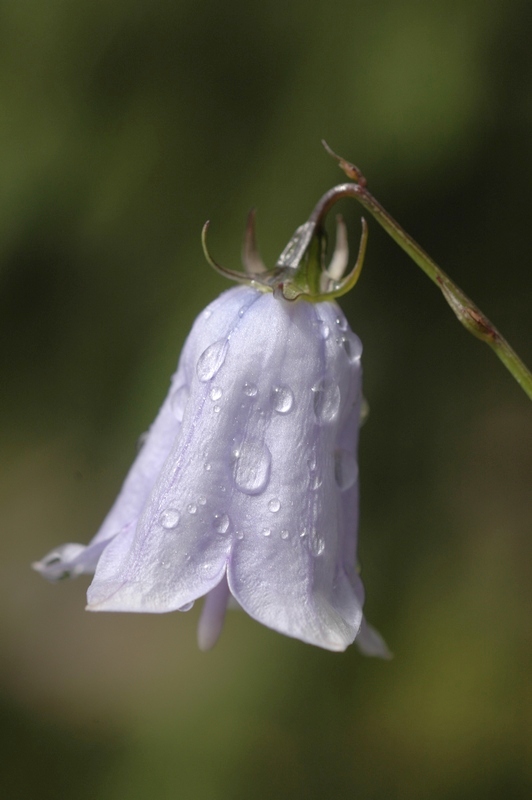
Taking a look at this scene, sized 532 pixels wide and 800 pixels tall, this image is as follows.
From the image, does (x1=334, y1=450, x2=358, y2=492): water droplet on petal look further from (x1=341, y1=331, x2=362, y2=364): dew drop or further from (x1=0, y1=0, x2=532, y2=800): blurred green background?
(x1=0, y1=0, x2=532, y2=800): blurred green background

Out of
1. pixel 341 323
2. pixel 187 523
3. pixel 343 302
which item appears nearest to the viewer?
pixel 187 523

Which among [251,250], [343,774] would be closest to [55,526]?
[343,774]

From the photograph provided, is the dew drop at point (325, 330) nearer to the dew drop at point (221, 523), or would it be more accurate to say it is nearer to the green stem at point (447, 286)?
the green stem at point (447, 286)

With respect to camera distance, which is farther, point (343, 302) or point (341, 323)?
point (343, 302)

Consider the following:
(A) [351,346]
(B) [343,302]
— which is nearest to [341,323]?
(A) [351,346]

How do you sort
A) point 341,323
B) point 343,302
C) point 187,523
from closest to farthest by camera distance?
point 187,523, point 341,323, point 343,302

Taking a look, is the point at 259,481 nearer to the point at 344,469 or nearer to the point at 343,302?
the point at 344,469
